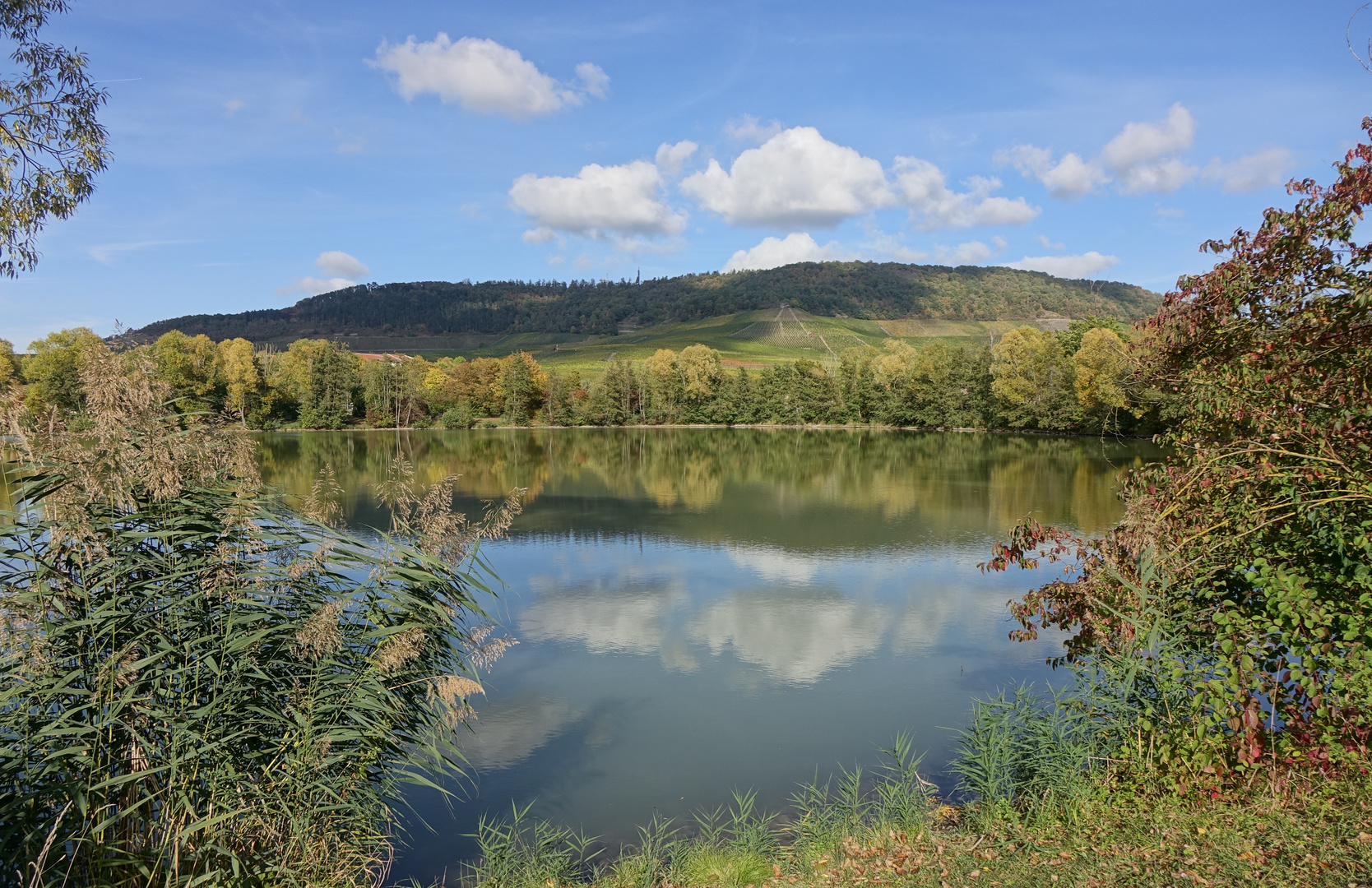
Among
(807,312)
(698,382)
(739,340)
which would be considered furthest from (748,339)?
(698,382)

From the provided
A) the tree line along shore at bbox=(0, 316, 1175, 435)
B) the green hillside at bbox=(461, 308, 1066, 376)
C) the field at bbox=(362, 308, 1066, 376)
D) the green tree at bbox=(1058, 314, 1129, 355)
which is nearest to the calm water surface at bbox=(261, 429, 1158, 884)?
the tree line along shore at bbox=(0, 316, 1175, 435)

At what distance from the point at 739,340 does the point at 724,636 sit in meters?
139

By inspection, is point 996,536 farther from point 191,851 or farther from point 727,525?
point 191,851

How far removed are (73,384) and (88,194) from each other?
18.8 feet

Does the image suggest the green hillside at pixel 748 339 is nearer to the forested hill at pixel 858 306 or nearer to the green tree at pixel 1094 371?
the forested hill at pixel 858 306

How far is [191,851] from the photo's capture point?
4.57 m

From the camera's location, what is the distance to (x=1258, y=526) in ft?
17.5

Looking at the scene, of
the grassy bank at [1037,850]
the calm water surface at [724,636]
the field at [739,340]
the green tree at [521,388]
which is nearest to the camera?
the grassy bank at [1037,850]

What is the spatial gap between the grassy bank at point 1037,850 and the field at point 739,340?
359ft

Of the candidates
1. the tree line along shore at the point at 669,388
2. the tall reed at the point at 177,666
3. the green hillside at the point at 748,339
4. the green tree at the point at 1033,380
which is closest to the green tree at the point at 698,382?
the tree line along shore at the point at 669,388

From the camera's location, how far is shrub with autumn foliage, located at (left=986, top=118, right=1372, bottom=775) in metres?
5.15

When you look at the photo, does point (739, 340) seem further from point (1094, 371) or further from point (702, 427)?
point (1094, 371)

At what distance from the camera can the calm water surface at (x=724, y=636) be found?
8.73 m

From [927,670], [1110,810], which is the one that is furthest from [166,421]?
[927,670]
